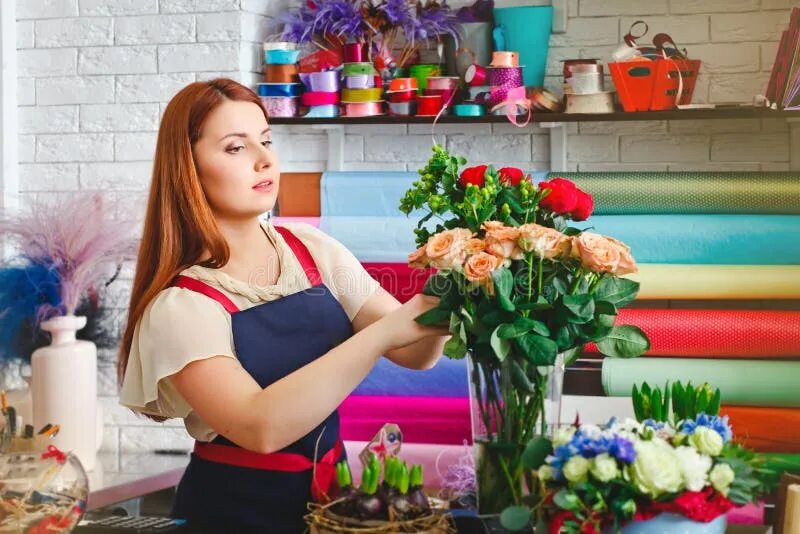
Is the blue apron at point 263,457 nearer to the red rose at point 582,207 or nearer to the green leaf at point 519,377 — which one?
the green leaf at point 519,377

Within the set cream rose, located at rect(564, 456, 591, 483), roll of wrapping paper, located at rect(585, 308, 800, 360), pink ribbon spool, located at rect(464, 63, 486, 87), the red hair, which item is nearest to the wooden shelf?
pink ribbon spool, located at rect(464, 63, 486, 87)

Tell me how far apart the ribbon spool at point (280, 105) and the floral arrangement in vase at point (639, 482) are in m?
2.29

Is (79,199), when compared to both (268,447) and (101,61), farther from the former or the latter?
(268,447)

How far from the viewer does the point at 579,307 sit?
168 centimetres

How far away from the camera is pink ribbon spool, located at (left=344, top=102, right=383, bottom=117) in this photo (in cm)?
358

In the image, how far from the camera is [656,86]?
331 cm

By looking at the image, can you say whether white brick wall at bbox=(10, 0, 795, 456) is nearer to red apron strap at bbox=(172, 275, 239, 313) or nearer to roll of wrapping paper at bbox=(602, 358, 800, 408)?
roll of wrapping paper at bbox=(602, 358, 800, 408)

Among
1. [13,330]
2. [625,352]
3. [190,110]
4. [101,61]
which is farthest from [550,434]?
[101,61]

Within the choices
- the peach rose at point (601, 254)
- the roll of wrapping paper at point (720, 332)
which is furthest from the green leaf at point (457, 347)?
the roll of wrapping paper at point (720, 332)

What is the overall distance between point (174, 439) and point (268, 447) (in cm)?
175

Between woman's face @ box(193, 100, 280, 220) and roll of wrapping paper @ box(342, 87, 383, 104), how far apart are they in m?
1.35

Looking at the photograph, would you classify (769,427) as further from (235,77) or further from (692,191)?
(235,77)

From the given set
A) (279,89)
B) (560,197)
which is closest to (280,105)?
(279,89)

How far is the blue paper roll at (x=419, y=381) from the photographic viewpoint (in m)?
3.44
